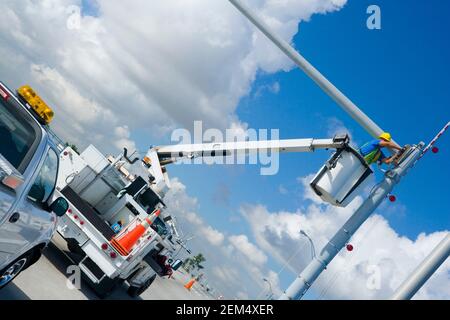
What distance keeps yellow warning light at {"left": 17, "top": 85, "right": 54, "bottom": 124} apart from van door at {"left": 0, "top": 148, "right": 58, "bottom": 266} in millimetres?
417

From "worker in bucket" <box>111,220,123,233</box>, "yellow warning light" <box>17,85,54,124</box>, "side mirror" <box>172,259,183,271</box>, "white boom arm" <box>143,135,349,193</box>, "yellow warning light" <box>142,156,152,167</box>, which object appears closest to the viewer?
"yellow warning light" <box>17,85,54,124</box>

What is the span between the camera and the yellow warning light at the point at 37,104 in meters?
5.59

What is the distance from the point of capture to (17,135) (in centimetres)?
487

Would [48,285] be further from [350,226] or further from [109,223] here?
[350,226]

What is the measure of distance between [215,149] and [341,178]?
524 cm

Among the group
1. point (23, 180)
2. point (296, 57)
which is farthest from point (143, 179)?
point (23, 180)

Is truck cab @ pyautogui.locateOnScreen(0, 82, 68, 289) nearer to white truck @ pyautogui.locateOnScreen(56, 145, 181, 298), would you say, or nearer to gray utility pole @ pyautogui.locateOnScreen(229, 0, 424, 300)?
white truck @ pyautogui.locateOnScreen(56, 145, 181, 298)

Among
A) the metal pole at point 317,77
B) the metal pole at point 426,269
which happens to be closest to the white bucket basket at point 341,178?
the metal pole at point 317,77

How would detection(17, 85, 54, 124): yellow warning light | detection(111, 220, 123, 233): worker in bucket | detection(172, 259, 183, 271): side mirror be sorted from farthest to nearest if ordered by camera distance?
detection(172, 259, 183, 271): side mirror, detection(111, 220, 123, 233): worker in bucket, detection(17, 85, 54, 124): yellow warning light

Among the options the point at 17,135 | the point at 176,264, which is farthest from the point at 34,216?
the point at 176,264

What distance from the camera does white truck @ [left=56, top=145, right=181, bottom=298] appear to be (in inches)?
396

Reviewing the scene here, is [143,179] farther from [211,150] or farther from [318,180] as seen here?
[318,180]

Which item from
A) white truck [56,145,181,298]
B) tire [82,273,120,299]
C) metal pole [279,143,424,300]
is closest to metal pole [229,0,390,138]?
metal pole [279,143,424,300]

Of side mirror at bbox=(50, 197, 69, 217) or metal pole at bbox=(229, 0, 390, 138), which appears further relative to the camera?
metal pole at bbox=(229, 0, 390, 138)
